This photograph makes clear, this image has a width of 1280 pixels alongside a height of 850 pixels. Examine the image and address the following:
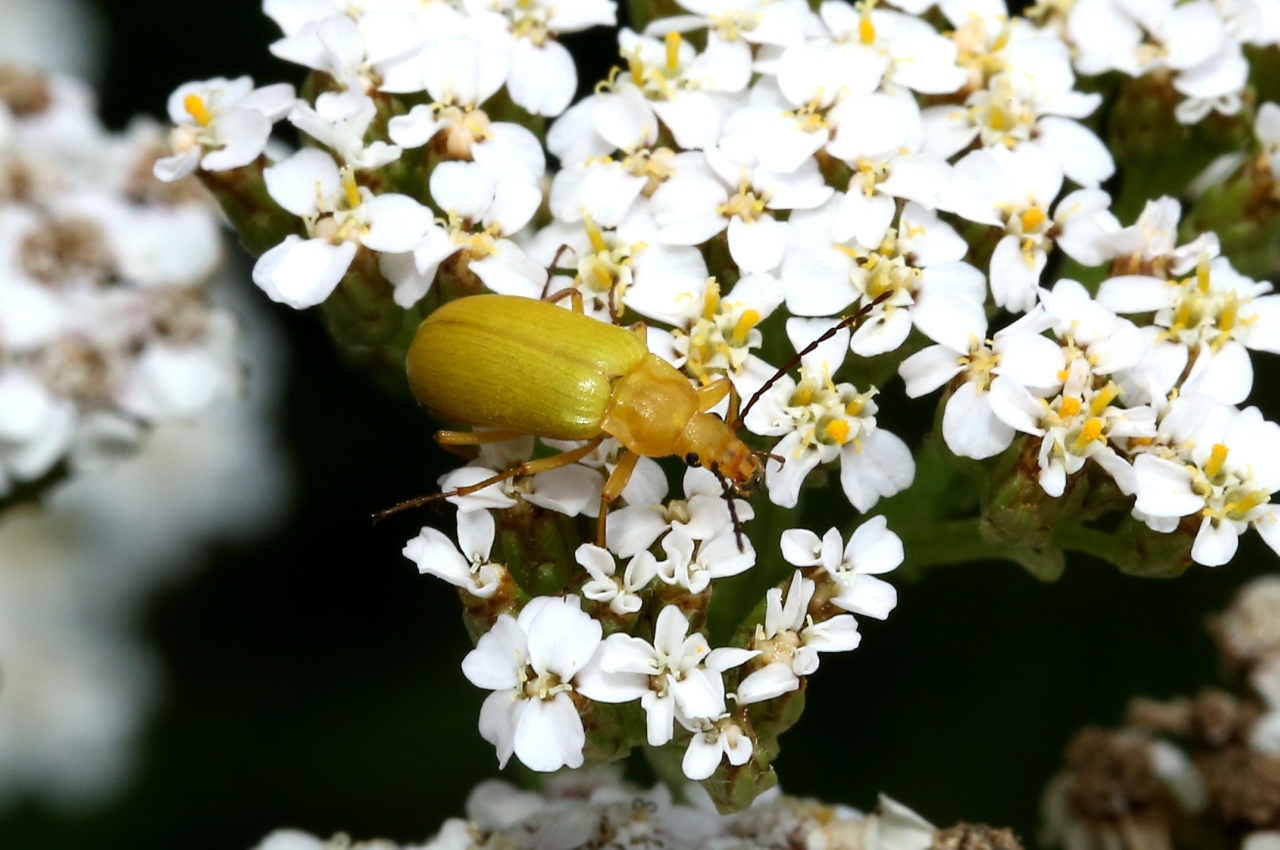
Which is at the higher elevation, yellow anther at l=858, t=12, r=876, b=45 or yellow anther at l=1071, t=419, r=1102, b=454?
yellow anther at l=858, t=12, r=876, b=45

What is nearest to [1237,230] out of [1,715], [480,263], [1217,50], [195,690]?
[1217,50]

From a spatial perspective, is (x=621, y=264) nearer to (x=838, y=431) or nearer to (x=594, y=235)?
(x=594, y=235)

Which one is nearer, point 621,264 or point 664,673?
point 664,673

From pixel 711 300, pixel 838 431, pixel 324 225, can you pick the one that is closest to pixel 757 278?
pixel 711 300

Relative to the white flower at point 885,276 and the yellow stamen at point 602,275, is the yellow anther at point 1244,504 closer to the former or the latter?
the white flower at point 885,276

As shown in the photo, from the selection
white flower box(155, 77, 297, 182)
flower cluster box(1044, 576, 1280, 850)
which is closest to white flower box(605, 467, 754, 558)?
white flower box(155, 77, 297, 182)

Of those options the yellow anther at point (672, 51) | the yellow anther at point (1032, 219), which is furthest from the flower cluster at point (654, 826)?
the yellow anther at point (672, 51)

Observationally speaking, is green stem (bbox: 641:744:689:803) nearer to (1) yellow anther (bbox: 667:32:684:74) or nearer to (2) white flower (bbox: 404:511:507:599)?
(2) white flower (bbox: 404:511:507:599)
